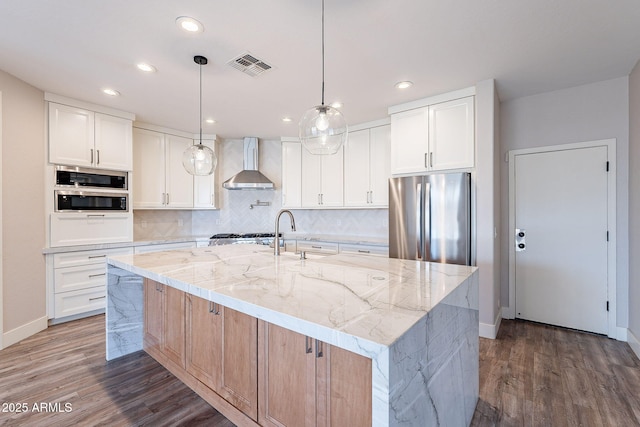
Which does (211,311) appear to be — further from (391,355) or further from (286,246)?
(286,246)

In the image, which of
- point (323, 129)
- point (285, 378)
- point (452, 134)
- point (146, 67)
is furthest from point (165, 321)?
point (452, 134)

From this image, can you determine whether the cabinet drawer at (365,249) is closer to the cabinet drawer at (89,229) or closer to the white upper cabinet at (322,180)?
the white upper cabinet at (322,180)

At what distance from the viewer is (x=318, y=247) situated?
451 centimetres

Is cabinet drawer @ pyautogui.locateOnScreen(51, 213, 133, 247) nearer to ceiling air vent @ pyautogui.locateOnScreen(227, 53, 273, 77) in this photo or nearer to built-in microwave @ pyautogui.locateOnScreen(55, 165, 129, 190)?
built-in microwave @ pyautogui.locateOnScreen(55, 165, 129, 190)

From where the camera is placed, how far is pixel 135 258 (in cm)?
226

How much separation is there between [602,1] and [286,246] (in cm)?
422

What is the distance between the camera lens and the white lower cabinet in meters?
3.18

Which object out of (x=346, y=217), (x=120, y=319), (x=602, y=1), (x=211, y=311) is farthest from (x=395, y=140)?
(x=120, y=319)

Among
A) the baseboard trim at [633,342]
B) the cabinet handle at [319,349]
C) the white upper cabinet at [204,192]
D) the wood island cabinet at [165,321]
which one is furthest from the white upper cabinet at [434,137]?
the white upper cabinet at [204,192]

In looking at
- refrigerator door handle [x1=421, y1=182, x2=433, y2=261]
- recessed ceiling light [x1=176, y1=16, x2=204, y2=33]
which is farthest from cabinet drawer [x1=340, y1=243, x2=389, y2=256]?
recessed ceiling light [x1=176, y1=16, x2=204, y2=33]

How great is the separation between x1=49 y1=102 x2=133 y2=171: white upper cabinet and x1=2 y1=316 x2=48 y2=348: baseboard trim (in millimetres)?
1732

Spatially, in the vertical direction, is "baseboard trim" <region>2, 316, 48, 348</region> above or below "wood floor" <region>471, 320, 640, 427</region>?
above

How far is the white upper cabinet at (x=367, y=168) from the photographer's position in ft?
13.4

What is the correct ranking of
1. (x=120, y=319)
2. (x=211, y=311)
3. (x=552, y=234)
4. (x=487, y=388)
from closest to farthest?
(x=211, y=311)
(x=487, y=388)
(x=120, y=319)
(x=552, y=234)
